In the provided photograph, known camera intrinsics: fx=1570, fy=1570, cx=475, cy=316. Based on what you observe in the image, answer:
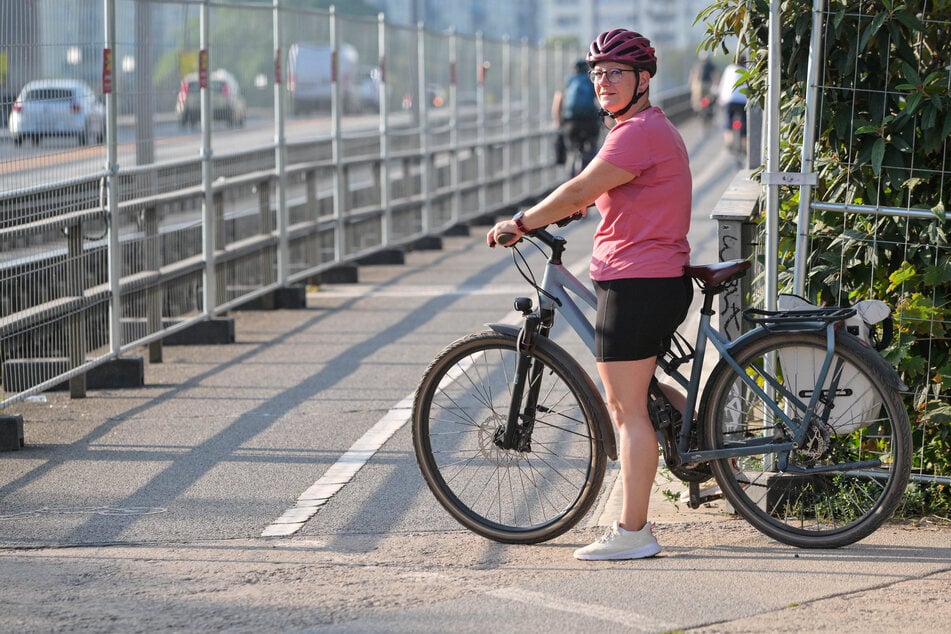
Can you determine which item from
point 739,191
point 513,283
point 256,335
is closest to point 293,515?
point 739,191

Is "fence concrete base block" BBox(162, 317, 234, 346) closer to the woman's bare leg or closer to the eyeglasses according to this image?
the woman's bare leg

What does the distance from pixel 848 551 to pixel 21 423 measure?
13.2ft

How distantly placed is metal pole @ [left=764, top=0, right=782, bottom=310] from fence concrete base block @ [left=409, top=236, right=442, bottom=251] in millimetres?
11600

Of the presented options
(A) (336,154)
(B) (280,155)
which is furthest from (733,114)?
(B) (280,155)

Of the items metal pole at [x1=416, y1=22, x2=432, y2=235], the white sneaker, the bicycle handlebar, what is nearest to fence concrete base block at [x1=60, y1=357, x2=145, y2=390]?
the bicycle handlebar

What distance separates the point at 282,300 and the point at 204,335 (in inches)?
68.2

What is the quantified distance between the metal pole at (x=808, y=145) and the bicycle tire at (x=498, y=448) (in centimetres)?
91

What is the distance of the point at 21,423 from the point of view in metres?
7.47

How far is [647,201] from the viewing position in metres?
5.19

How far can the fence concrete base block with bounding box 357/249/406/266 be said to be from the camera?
15656mm

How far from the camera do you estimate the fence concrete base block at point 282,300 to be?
12.4m

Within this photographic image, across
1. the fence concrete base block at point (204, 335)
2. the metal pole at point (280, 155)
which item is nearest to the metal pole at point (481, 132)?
the metal pole at point (280, 155)

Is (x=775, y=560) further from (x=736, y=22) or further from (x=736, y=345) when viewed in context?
(x=736, y=22)

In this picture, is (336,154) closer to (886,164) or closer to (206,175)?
(206,175)
